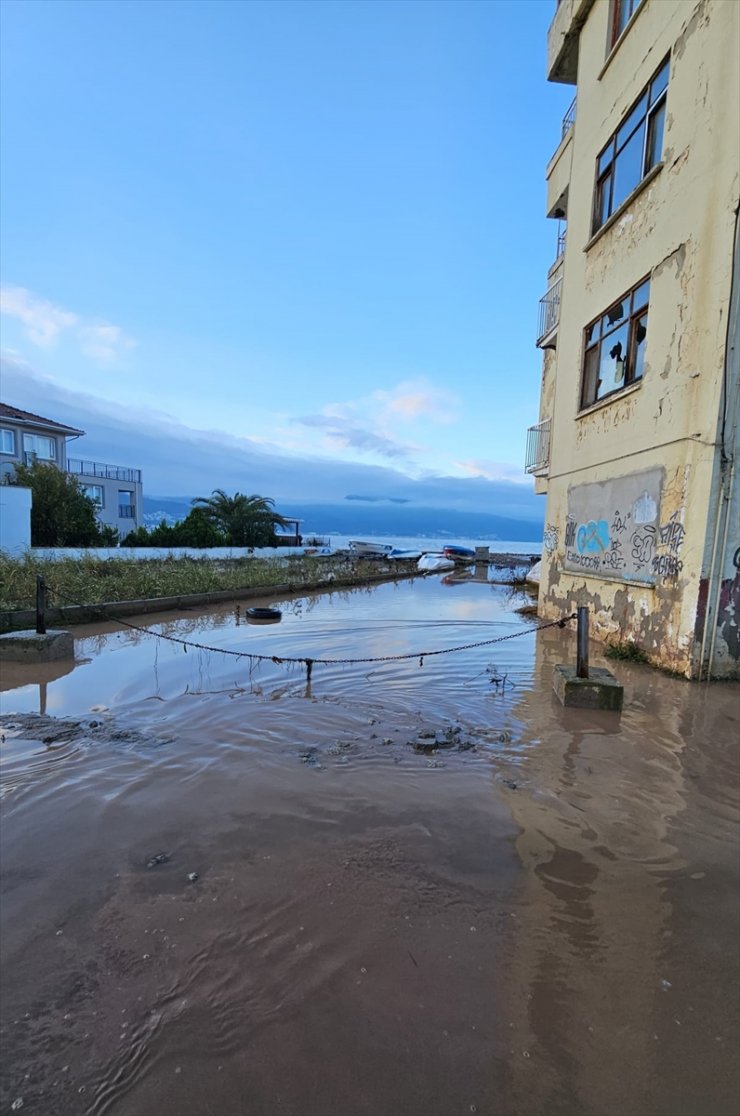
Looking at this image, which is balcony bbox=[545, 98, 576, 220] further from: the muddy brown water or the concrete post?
the concrete post

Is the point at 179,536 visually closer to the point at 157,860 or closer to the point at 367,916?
the point at 157,860

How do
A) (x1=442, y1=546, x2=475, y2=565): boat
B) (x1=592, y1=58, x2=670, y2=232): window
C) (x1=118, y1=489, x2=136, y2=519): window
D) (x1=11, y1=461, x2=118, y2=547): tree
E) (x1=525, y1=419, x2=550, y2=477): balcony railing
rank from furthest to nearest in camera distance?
(x1=118, y1=489, x2=136, y2=519): window
(x1=442, y1=546, x2=475, y2=565): boat
(x1=11, y1=461, x2=118, y2=547): tree
(x1=525, y1=419, x2=550, y2=477): balcony railing
(x1=592, y1=58, x2=670, y2=232): window

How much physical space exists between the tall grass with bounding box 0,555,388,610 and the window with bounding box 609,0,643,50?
1628cm

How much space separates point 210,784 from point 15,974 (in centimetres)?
193

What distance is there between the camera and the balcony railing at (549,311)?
51.8 ft

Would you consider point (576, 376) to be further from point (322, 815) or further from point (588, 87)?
point (322, 815)

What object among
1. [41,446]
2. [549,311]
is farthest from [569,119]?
[41,446]

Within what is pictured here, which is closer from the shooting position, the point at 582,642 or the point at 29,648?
the point at 582,642

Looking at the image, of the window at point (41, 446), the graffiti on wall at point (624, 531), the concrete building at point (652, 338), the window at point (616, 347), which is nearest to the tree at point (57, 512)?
the window at point (41, 446)

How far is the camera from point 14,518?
21.5 m

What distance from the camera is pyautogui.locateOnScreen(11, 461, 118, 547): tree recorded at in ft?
85.8

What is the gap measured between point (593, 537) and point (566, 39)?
12975 mm


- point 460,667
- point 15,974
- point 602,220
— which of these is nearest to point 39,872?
point 15,974

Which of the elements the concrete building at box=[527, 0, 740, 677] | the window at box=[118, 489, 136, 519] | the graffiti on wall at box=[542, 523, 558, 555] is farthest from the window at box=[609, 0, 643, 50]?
the window at box=[118, 489, 136, 519]
